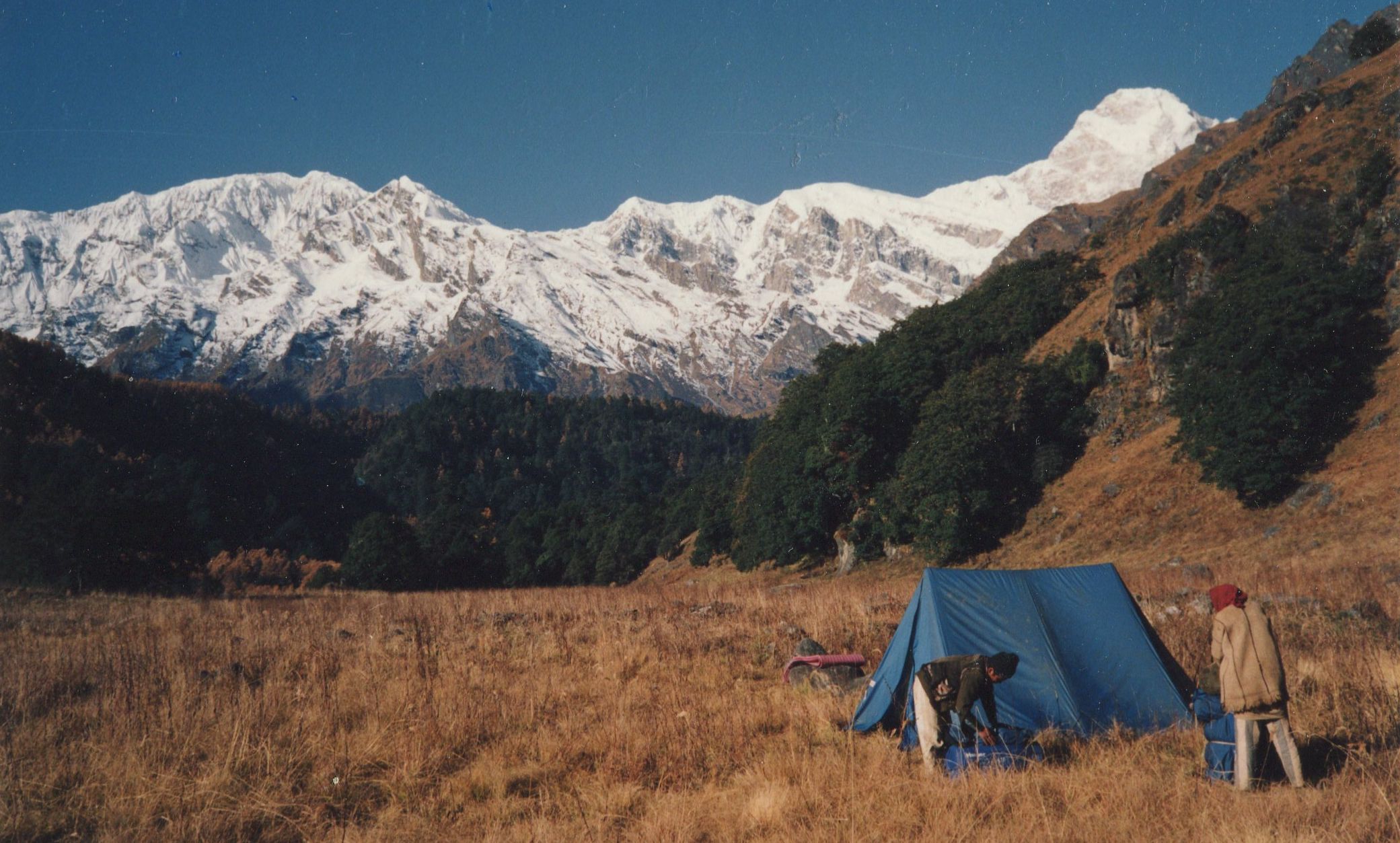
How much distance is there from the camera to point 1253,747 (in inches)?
257

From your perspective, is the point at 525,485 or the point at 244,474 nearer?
the point at 244,474

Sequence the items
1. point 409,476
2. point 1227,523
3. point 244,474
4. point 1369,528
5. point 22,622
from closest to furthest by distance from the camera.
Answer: point 22,622, point 1369,528, point 1227,523, point 244,474, point 409,476

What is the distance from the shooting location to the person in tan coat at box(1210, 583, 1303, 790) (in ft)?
20.9

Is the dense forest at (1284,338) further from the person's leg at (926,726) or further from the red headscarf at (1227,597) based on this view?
the person's leg at (926,726)

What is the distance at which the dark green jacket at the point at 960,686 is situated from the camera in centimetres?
699

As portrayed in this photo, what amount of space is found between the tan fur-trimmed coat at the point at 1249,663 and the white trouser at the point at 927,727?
243 cm

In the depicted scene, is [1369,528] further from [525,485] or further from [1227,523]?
[525,485]

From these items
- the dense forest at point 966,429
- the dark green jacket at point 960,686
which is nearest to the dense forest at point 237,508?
the dense forest at point 966,429

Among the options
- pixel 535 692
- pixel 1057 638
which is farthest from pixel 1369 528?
pixel 535 692

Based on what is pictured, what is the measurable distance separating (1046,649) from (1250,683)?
2939mm

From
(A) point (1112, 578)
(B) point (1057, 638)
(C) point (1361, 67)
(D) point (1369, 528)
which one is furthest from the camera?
(C) point (1361, 67)

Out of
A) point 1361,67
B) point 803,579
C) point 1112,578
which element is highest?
point 1361,67

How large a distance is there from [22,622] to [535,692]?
13365mm

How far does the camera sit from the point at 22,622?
51.4ft
